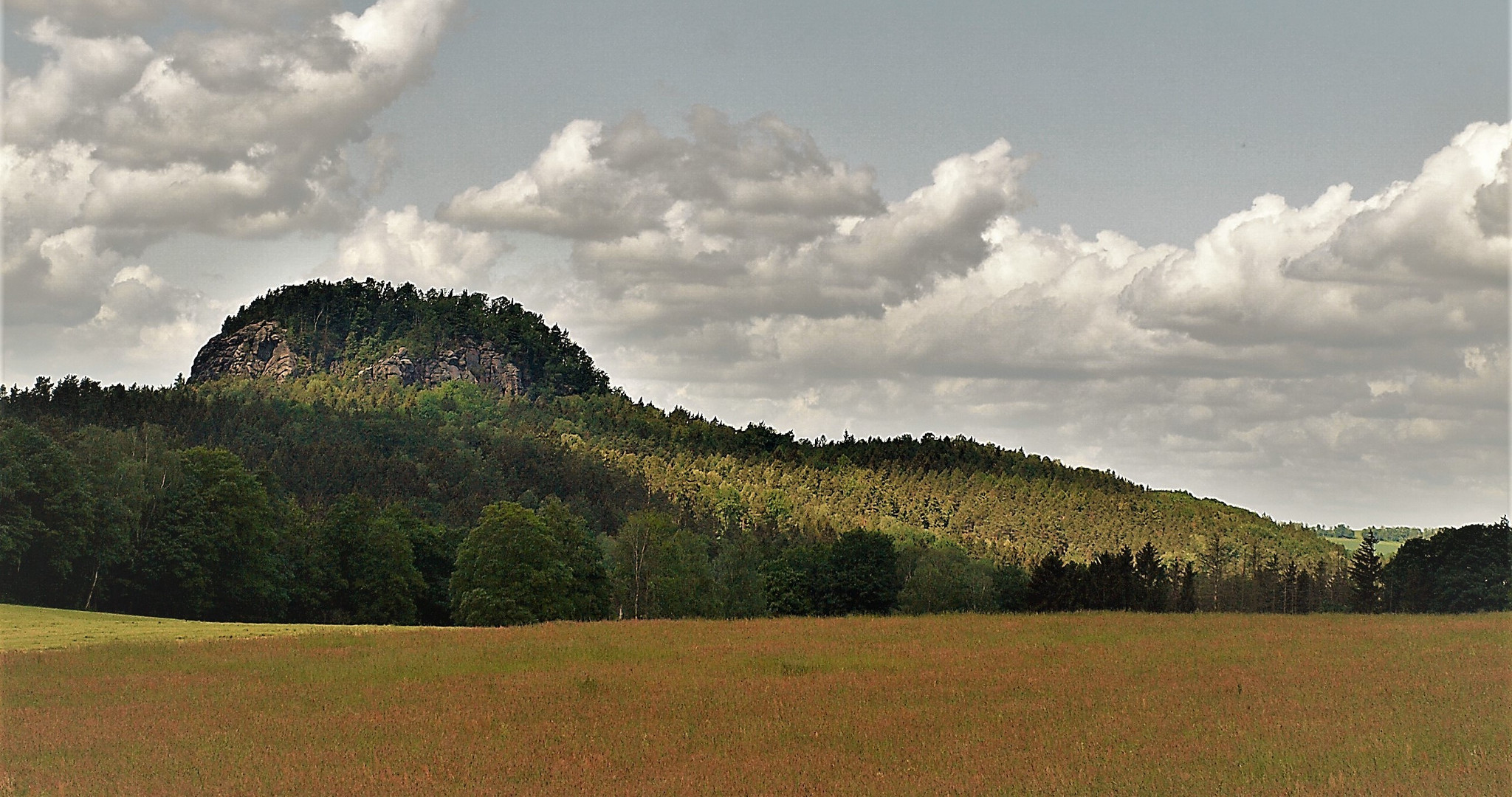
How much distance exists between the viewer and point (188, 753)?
18953 millimetres

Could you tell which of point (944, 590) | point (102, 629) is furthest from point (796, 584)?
point (102, 629)

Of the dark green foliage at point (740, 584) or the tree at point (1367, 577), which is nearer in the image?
the dark green foliage at point (740, 584)

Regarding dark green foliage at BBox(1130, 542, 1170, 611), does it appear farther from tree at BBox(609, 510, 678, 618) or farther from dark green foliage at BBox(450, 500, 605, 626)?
dark green foliage at BBox(450, 500, 605, 626)

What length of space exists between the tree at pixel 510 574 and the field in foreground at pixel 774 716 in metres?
33.7

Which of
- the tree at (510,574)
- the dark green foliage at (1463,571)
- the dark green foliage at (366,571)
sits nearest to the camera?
the tree at (510,574)

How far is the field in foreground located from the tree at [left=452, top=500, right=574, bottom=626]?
111 feet

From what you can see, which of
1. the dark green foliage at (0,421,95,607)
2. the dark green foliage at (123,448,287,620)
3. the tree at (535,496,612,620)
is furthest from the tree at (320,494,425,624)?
the dark green foliage at (0,421,95,607)

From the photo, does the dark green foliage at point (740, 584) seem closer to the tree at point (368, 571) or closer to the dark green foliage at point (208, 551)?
the tree at point (368, 571)

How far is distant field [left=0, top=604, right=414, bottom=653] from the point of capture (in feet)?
118

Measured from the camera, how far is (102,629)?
132ft

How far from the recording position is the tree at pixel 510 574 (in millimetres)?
70375

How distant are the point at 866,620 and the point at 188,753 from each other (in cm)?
3183

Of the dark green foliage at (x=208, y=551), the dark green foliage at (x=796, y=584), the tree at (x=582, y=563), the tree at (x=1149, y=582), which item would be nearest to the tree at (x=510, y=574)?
the tree at (x=582, y=563)

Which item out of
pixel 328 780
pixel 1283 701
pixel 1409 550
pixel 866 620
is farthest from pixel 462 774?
pixel 1409 550
